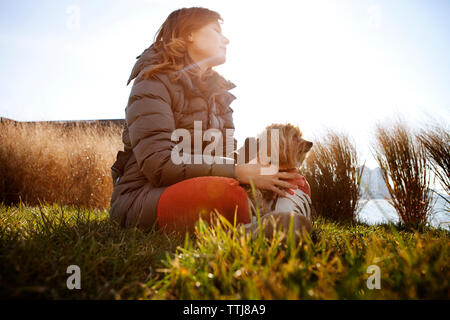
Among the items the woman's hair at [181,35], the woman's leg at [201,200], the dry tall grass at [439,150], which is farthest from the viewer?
the dry tall grass at [439,150]

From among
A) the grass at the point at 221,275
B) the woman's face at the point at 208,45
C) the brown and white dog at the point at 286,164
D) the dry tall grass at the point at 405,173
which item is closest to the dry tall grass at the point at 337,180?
the dry tall grass at the point at 405,173

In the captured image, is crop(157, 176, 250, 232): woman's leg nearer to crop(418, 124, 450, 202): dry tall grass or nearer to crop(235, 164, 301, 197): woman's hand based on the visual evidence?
crop(235, 164, 301, 197): woman's hand

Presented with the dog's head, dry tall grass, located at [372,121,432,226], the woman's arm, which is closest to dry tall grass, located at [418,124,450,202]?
dry tall grass, located at [372,121,432,226]

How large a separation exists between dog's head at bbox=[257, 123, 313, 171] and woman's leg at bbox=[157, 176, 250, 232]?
22.3 inches

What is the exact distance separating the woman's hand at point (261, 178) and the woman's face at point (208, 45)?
1212mm

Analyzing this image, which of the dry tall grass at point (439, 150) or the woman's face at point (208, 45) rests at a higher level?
the woman's face at point (208, 45)

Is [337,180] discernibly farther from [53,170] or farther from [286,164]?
[53,170]

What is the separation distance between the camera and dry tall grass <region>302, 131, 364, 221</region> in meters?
4.34

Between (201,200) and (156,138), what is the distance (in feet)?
1.92

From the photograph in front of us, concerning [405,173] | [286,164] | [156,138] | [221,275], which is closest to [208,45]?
[156,138]

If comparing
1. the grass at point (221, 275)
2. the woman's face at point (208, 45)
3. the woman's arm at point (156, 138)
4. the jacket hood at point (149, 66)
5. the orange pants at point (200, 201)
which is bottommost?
the grass at point (221, 275)

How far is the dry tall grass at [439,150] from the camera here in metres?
3.50

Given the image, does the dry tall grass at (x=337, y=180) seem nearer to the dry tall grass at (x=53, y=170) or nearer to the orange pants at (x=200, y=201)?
the orange pants at (x=200, y=201)

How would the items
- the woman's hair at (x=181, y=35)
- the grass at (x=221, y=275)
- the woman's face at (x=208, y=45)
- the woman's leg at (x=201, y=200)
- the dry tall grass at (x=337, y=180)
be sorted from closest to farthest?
the grass at (x=221, y=275) → the woman's leg at (x=201, y=200) → the woman's hair at (x=181, y=35) → the woman's face at (x=208, y=45) → the dry tall grass at (x=337, y=180)
